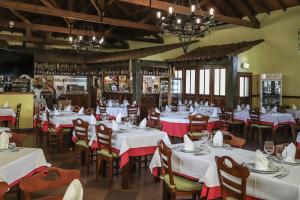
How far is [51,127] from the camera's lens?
291 inches

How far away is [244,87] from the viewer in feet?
42.4

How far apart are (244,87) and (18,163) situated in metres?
11.2

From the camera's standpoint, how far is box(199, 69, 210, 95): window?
538 inches

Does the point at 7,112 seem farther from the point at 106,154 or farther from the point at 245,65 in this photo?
the point at 245,65

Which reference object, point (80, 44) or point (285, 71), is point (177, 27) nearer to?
point (80, 44)

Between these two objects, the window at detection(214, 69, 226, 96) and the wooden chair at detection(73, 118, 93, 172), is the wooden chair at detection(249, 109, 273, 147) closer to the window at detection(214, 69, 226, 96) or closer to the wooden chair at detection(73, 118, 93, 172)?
the window at detection(214, 69, 226, 96)

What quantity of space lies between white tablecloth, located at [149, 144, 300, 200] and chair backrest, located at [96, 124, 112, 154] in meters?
0.96

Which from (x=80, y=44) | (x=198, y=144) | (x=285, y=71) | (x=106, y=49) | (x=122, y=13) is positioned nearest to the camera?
(x=198, y=144)

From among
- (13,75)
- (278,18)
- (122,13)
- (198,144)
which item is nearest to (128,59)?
(122,13)

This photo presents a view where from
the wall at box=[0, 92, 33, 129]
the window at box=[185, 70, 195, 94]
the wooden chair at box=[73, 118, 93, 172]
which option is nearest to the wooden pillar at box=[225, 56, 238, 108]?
the window at box=[185, 70, 195, 94]

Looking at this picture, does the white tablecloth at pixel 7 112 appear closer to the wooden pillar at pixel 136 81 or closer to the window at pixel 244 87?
the wooden pillar at pixel 136 81

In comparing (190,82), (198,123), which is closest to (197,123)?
(198,123)

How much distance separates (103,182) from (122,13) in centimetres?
1185

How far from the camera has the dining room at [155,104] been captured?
3.10 meters
